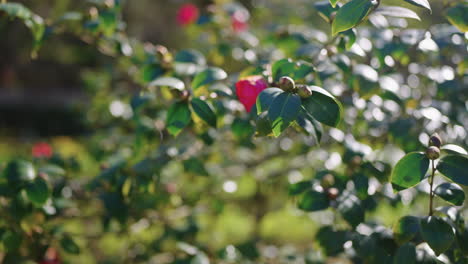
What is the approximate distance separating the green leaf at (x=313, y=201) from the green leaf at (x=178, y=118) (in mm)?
296

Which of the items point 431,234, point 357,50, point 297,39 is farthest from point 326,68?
point 431,234

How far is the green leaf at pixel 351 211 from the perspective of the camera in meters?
0.86

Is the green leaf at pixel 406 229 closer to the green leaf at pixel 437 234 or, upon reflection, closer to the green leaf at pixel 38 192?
the green leaf at pixel 437 234

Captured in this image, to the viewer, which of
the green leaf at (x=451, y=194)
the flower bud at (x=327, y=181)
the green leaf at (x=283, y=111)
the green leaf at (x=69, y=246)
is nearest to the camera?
the green leaf at (x=283, y=111)

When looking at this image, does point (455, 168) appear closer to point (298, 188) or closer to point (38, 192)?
point (298, 188)

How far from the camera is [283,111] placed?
2.10 feet

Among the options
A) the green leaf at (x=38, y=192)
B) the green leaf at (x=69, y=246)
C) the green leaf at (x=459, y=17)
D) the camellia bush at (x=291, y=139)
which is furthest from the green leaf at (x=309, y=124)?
the green leaf at (x=69, y=246)

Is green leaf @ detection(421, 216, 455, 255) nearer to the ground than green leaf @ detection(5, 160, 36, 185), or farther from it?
farther from it

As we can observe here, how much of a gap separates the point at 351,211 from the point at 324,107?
293mm

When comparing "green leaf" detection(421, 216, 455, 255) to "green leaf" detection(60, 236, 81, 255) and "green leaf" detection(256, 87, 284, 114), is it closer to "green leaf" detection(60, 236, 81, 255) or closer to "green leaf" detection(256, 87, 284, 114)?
"green leaf" detection(256, 87, 284, 114)

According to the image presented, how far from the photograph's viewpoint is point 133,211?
51.4 inches

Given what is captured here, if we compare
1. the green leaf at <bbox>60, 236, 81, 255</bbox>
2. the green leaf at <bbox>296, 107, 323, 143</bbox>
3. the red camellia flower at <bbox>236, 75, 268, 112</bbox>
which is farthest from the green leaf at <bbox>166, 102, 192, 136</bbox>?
the green leaf at <bbox>60, 236, 81, 255</bbox>

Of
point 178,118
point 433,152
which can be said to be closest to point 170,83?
point 178,118

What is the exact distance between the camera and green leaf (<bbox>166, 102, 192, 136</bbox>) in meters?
0.83
